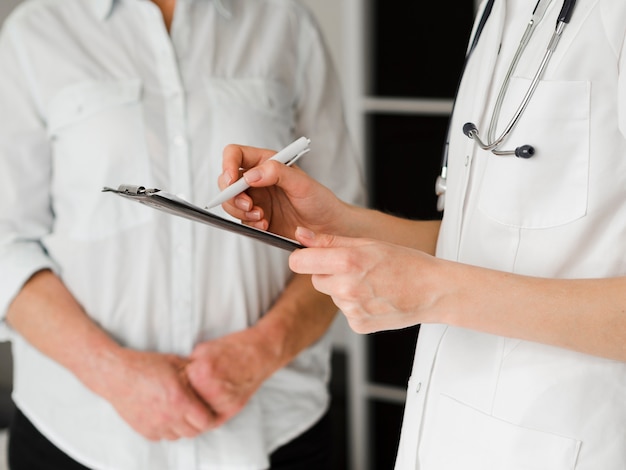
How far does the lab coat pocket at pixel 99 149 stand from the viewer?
58.0 inches

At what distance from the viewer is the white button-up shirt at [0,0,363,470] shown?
A: 4.89 feet

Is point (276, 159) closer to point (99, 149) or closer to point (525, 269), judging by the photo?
point (525, 269)

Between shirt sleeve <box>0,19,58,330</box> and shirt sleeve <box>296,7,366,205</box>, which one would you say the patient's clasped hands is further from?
shirt sleeve <box>296,7,366,205</box>

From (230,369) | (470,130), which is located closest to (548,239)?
(470,130)

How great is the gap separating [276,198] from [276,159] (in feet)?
0.28

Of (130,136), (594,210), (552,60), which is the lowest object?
(130,136)

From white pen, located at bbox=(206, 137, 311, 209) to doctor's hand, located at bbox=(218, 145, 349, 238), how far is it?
1cm

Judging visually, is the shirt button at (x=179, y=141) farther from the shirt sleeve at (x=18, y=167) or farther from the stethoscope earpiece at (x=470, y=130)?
the stethoscope earpiece at (x=470, y=130)

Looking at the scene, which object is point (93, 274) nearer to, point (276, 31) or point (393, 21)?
point (276, 31)

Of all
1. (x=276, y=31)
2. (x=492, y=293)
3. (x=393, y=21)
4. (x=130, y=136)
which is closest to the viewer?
(x=492, y=293)

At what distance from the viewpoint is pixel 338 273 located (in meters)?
0.91

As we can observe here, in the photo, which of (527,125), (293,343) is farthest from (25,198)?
(527,125)

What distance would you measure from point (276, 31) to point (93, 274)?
0.61 metres

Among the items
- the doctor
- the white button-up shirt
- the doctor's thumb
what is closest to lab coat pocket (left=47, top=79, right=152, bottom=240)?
the white button-up shirt
